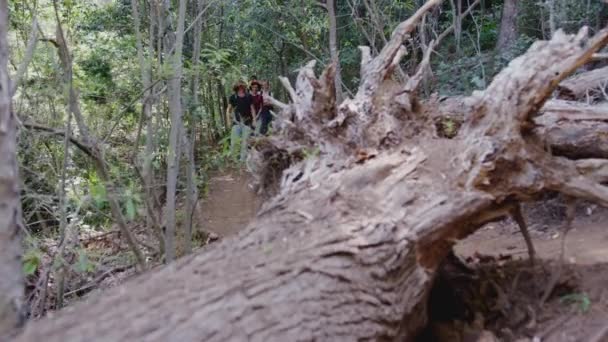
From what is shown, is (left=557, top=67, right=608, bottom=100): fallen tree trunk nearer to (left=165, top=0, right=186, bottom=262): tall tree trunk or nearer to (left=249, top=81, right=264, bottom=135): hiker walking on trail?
(left=165, top=0, right=186, bottom=262): tall tree trunk

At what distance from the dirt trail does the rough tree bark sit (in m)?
3.59

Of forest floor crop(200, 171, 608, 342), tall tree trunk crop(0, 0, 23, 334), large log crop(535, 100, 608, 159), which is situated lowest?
forest floor crop(200, 171, 608, 342)

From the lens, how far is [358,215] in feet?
10.0

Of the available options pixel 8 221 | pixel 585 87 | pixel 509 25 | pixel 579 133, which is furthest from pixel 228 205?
pixel 8 221

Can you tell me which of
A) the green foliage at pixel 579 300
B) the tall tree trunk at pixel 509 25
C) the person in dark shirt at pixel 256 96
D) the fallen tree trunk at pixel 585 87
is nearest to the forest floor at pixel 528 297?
the green foliage at pixel 579 300

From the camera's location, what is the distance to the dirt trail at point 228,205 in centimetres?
831

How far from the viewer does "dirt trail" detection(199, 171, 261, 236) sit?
831 centimetres

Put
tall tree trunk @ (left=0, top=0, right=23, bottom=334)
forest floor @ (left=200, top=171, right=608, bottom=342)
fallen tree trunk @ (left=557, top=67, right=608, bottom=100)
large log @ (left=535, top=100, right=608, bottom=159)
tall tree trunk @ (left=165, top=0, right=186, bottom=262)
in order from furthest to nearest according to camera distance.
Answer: fallen tree trunk @ (left=557, top=67, right=608, bottom=100) < tall tree trunk @ (left=165, top=0, right=186, bottom=262) < large log @ (left=535, top=100, right=608, bottom=159) < forest floor @ (left=200, top=171, right=608, bottom=342) < tall tree trunk @ (left=0, top=0, right=23, bottom=334)

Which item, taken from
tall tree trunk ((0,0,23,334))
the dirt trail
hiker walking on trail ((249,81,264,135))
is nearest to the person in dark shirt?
hiker walking on trail ((249,81,264,135))

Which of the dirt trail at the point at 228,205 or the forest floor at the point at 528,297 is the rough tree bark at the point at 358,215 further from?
the dirt trail at the point at 228,205

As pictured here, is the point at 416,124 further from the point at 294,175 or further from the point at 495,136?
the point at 294,175

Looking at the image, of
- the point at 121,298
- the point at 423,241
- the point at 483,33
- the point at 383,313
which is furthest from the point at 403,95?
the point at 483,33

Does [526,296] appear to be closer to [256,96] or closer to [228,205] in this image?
[256,96]

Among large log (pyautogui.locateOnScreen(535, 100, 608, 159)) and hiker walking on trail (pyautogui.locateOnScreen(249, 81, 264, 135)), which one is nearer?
large log (pyautogui.locateOnScreen(535, 100, 608, 159))
